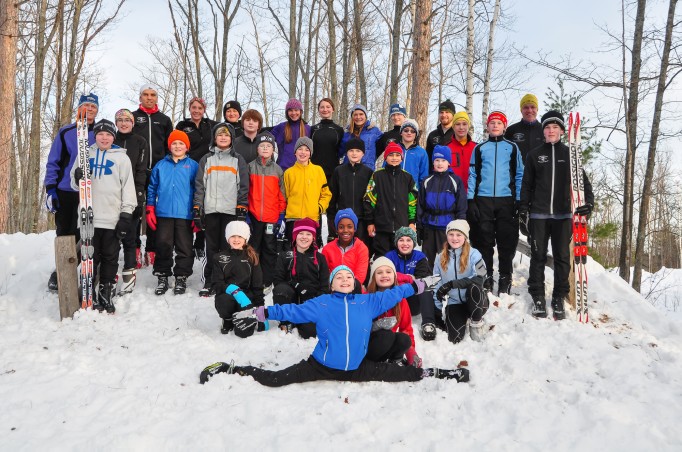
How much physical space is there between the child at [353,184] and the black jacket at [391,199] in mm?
167

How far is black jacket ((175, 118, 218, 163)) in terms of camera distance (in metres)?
7.27

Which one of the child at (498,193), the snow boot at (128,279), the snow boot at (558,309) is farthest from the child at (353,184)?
the snow boot at (128,279)

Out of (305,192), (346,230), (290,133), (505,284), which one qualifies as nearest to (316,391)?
(346,230)

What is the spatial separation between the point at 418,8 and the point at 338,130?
375 centimetres

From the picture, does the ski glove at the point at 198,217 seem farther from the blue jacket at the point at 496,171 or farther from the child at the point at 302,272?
the blue jacket at the point at 496,171

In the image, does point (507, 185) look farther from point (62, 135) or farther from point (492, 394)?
point (62, 135)

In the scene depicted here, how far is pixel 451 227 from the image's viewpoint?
17.5 ft

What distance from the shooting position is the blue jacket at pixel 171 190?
6.09m

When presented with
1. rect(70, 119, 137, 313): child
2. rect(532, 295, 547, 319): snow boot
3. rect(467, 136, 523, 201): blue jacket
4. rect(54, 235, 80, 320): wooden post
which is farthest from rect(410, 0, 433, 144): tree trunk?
rect(54, 235, 80, 320): wooden post

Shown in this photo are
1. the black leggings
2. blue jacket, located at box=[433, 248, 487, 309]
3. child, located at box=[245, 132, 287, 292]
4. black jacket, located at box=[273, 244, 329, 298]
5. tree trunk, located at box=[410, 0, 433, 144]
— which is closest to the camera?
the black leggings

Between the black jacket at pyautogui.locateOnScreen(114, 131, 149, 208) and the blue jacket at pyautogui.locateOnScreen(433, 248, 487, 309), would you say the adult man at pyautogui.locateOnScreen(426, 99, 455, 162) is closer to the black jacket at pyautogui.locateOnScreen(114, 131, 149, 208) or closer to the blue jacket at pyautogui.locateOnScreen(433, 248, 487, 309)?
the blue jacket at pyautogui.locateOnScreen(433, 248, 487, 309)

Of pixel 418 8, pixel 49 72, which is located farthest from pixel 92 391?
pixel 49 72

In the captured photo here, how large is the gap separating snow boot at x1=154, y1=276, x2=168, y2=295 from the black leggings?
2.71 meters

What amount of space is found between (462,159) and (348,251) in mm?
2462
